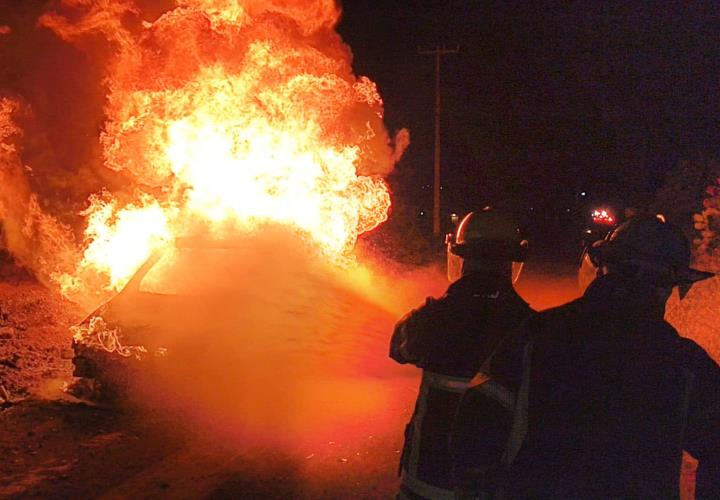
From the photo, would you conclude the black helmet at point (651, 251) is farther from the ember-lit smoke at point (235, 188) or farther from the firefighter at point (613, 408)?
the ember-lit smoke at point (235, 188)

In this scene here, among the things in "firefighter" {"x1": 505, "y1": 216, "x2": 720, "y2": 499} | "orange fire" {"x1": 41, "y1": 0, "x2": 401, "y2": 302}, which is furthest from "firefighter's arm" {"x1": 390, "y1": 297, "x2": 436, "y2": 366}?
"orange fire" {"x1": 41, "y1": 0, "x2": 401, "y2": 302}

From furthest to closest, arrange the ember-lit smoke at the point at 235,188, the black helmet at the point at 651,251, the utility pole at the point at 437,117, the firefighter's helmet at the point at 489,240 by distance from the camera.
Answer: the utility pole at the point at 437,117
the ember-lit smoke at the point at 235,188
the firefighter's helmet at the point at 489,240
the black helmet at the point at 651,251

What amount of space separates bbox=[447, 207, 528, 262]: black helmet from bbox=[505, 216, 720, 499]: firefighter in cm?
64

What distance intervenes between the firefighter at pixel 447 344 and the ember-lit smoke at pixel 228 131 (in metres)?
5.95

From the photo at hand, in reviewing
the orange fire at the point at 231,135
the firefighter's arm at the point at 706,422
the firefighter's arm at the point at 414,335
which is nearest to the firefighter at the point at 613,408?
the firefighter's arm at the point at 706,422

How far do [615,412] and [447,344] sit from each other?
2.25 ft

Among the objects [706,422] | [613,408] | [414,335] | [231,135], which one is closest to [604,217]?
[231,135]

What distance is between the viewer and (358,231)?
10766 mm

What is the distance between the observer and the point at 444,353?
2.39 meters

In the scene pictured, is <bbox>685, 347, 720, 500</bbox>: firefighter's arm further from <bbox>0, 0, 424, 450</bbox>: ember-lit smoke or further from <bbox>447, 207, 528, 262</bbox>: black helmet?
<bbox>0, 0, 424, 450</bbox>: ember-lit smoke

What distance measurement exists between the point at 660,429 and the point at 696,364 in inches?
8.6

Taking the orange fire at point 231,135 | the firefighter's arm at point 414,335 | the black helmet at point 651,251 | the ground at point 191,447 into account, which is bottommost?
the ground at point 191,447

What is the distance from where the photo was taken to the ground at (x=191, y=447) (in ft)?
16.6

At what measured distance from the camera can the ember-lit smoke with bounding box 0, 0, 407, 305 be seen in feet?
30.0
